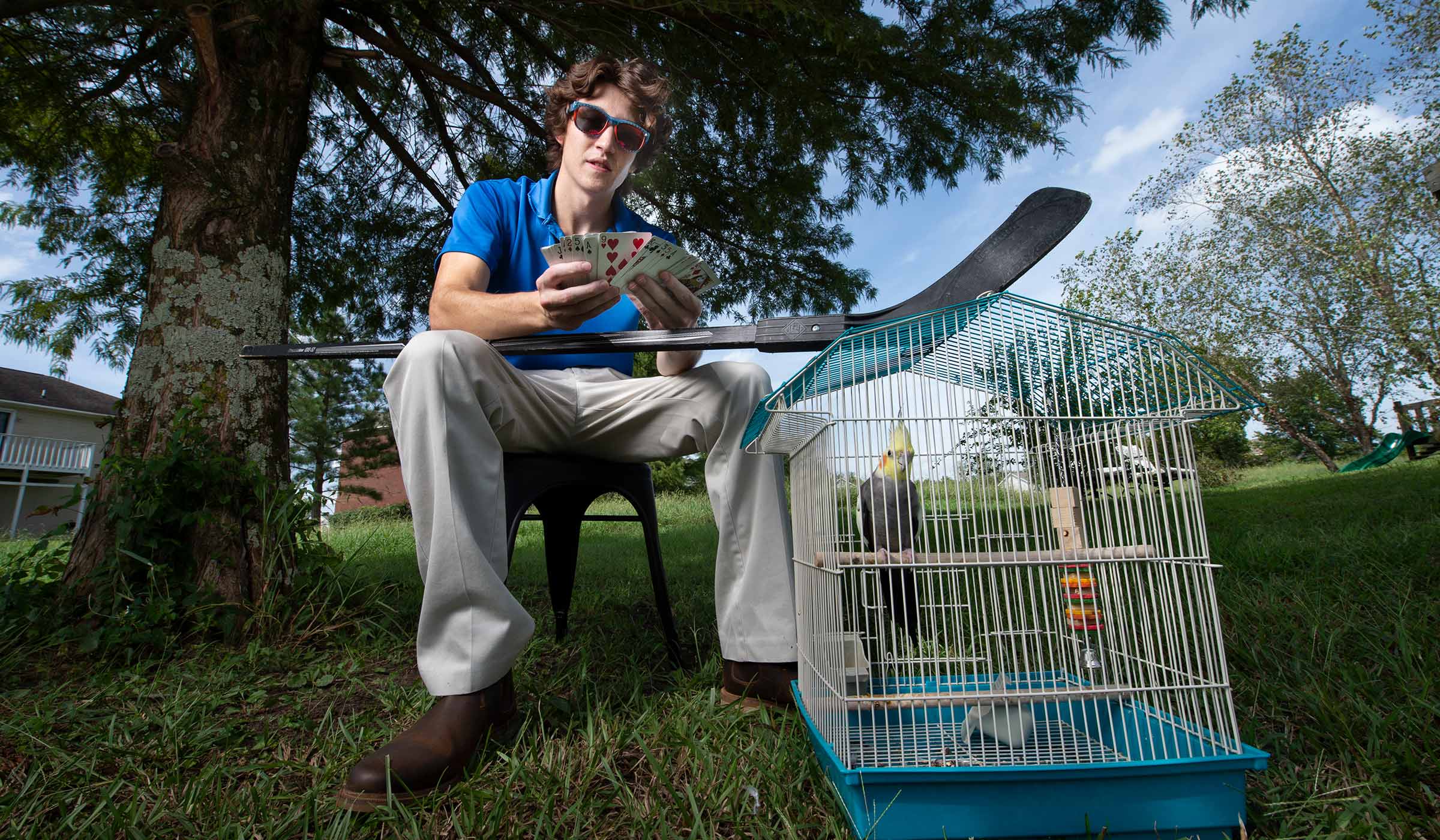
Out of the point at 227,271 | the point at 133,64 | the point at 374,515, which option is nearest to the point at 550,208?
the point at 227,271

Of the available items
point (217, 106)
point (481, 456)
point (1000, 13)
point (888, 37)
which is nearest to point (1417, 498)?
point (1000, 13)

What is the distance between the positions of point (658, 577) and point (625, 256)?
2.56 feet

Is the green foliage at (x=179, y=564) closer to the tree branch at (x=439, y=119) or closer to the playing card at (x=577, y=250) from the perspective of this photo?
the playing card at (x=577, y=250)

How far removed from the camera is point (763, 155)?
3.41 metres

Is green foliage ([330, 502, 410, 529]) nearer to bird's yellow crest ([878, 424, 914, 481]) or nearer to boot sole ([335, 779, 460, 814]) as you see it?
boot sole ([335, 779, 460, 814])

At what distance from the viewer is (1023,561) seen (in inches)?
38.9

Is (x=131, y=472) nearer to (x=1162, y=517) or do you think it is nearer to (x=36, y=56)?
(x=36, y=56)

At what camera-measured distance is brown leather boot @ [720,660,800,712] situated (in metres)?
1.33

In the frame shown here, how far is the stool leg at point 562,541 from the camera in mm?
1849

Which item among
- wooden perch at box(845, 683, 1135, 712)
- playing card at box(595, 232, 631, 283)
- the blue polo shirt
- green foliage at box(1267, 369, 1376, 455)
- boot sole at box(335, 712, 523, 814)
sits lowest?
boot sole at box(335, 712, 523, 814)

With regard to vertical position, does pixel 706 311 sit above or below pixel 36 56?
below

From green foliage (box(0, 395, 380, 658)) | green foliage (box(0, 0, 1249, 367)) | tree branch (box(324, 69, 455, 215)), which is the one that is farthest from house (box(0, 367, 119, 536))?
green foliage (box(0, 395, 380, 658))

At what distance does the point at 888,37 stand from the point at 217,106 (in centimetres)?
242

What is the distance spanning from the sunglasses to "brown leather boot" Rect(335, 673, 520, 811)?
4.70 feet
